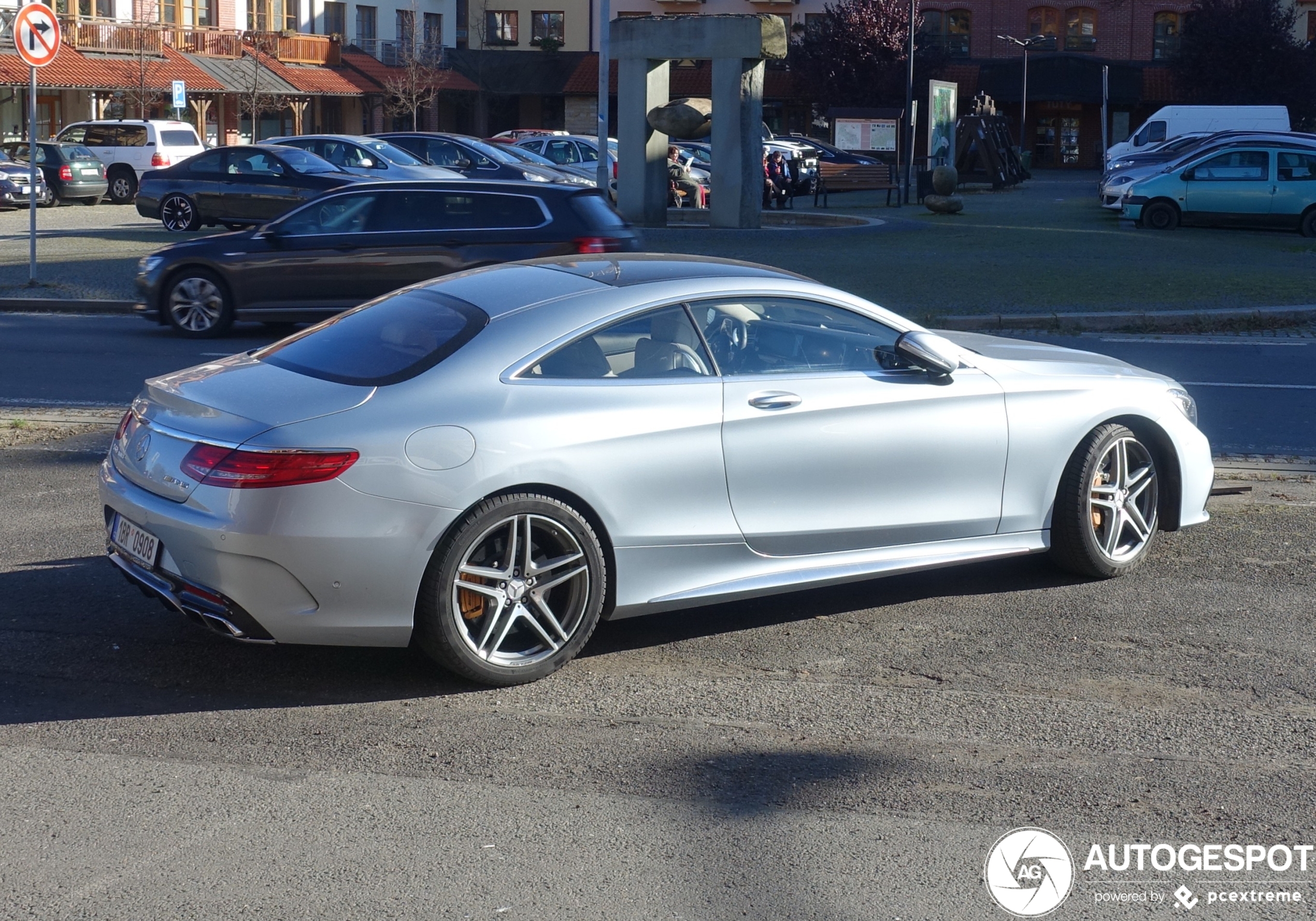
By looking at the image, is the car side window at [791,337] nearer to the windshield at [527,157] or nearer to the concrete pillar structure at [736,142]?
the concrete pillar structure at [736,142]

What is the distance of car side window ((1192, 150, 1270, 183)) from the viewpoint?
2619cm

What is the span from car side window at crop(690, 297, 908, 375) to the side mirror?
0.06 meters

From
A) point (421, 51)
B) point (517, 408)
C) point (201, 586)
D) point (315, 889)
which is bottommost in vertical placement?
point (315, 889)

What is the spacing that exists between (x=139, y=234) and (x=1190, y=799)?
23.1 metres

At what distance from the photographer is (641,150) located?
26.2 m

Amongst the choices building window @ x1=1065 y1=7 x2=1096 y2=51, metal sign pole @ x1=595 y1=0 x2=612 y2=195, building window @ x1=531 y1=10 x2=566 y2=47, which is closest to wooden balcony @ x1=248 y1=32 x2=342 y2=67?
building window @ x1=531 y1=10 x2=566 y2=47

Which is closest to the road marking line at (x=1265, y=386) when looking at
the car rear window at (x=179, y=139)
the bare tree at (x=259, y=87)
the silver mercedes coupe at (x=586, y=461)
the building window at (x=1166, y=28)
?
the silver mercedes coupe at (x=586, y=461)

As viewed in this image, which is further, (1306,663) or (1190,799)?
(1306,663)

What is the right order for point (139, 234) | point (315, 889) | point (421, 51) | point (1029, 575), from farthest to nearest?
point (421, 51)
point (139, 234)
point (1029, 575)
point (315, 889)

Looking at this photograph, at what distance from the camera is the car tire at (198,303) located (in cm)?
1391

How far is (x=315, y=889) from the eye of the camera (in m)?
3.62

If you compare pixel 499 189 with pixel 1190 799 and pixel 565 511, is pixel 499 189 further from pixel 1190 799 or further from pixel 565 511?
pixel 1190 799

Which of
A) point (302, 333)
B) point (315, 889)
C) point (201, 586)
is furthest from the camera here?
point (302, 333)

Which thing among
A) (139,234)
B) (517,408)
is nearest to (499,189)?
(517,408)
